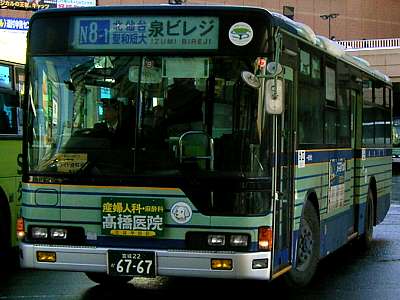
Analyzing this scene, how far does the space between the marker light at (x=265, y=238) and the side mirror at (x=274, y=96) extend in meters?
1.03

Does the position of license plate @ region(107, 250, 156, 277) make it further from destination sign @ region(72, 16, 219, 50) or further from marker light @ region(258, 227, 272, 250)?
destination sign @ region(72, 16, 219, 50)

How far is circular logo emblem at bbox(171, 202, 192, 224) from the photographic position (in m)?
6.24

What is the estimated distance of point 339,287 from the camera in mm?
8141

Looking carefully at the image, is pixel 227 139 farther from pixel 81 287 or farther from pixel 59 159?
pixel 81 287

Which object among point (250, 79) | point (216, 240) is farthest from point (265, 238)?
point (250, 79)

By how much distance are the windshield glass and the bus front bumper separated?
0.66 meters

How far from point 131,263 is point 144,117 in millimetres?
1309

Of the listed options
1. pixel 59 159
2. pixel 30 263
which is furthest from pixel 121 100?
pixel 30 263

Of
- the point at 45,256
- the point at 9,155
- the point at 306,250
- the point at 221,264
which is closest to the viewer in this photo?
the point at 221,264

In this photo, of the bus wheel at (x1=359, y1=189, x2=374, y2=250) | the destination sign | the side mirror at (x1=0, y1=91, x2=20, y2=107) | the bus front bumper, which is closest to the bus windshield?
the destination sign

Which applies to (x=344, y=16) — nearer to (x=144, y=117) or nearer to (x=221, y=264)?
(x=144, y=117)

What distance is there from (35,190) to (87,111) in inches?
34.8

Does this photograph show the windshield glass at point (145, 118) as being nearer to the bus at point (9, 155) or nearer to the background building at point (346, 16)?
the bus at point (9, 155)

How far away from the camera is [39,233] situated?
661cm
